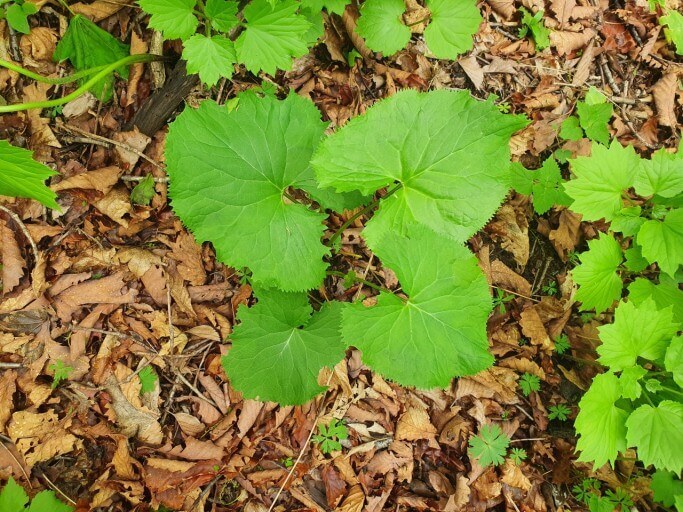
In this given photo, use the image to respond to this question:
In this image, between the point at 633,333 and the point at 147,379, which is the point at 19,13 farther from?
the point at 633,333

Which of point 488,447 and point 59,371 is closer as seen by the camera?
point 59,371

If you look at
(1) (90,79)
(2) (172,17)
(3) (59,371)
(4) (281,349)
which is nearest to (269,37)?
(2) (172,17)

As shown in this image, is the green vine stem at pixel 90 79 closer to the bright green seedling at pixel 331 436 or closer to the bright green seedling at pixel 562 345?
the bright green seedling at pixel 331 436

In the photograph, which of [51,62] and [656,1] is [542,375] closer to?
[656,1]

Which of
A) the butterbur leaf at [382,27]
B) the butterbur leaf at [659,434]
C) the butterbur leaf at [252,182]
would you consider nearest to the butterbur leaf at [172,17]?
the butterbur leaf at [252,182]

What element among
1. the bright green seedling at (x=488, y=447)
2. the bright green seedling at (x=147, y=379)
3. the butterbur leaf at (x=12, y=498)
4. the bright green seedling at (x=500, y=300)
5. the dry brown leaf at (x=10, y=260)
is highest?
the dry brown leaf at (x=10, y=260)

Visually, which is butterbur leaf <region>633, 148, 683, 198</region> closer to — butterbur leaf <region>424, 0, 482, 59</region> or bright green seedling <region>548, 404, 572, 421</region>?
butterbur leaf <region>424, 0, 482, 59</region>
